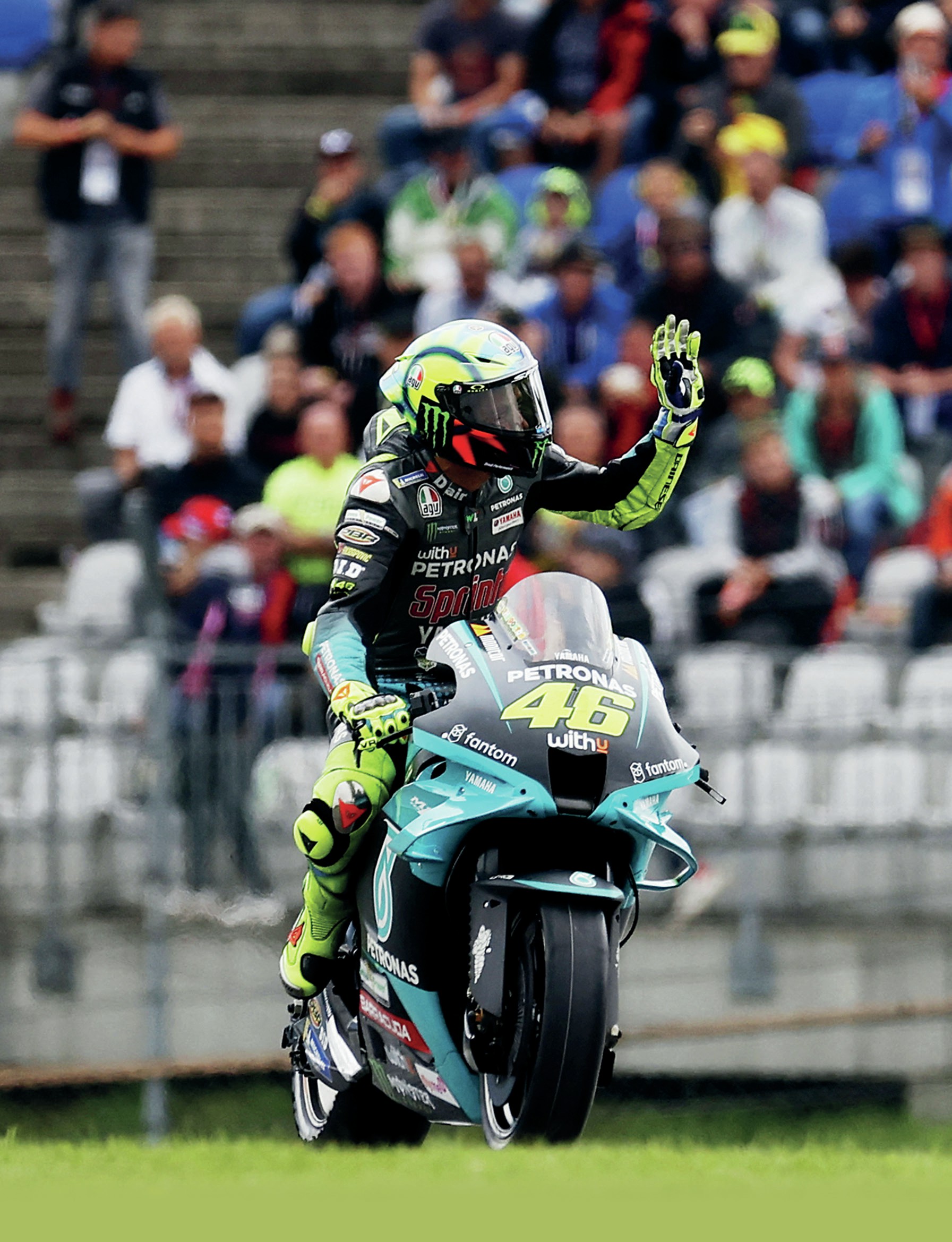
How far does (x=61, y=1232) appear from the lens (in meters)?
5.02

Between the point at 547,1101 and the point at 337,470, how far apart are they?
20.4 ft

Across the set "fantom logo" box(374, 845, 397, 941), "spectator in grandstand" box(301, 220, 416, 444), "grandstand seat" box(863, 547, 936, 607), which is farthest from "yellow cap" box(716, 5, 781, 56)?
"fantom logo" box(374, 845, 397, 941)

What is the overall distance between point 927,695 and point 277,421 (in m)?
3.82

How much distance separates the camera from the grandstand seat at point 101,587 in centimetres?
1148

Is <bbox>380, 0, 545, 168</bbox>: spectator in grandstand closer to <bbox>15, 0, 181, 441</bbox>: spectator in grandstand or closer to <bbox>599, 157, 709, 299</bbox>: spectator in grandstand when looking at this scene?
<bbox>599, 157, 709, 299</bbox>: spectator in grandstand

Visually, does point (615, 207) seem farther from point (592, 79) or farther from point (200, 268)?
point (200, 268)

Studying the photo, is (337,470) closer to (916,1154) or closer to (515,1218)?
(916,1154)

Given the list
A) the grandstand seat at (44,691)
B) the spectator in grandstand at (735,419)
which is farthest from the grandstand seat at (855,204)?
the grandstand seat at (44,691)

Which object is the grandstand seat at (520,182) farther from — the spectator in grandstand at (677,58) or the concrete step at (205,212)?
the concrete step at (205,212)

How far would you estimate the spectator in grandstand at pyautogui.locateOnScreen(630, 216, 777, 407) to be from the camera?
1198cm

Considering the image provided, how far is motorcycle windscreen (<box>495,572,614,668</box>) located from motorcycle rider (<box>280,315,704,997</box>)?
1.11 ft

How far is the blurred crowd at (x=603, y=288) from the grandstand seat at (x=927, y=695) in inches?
16.0

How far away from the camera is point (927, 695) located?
9742 mm

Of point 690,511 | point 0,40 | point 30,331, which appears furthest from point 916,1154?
point 0,40
